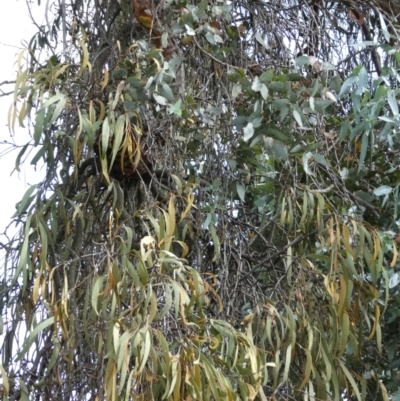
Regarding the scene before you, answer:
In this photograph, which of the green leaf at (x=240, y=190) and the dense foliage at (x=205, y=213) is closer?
the dense foliage at (x=205, y=213)

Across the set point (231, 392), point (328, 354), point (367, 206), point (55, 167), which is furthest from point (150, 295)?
point (367, 206)

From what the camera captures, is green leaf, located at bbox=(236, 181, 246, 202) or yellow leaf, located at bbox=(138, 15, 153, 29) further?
yellow leaf, located at bbox=(138, 15, 153, 29)

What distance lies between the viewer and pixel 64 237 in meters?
2.07

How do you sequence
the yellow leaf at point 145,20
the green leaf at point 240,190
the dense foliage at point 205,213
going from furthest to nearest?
the yellow leaf at point 145,20 → the green leaf at point 240,190 → the dense foliage at point 205,213

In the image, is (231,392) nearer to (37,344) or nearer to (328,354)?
(328,354)

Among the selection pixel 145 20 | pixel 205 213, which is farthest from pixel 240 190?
pixel 145 20

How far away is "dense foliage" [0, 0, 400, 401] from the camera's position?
1.71m

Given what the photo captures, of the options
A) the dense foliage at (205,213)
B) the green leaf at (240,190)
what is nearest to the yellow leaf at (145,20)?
the dense foliage at (205,213)

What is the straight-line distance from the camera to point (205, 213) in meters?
2.04

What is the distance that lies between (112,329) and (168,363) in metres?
0.11

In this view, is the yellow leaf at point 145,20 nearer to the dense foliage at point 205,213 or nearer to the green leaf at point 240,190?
the dense foliage at point 205,213

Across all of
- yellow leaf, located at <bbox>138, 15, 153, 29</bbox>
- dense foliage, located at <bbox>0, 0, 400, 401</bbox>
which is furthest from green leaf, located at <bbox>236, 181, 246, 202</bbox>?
yellow leaf, located at <bbox>138, 15, 153, 29</bbox>

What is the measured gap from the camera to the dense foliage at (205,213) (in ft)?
5.61

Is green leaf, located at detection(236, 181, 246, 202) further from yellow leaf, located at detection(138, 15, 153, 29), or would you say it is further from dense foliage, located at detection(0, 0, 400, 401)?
yellow leaf, located at detection(138, 15, 153, 29)
